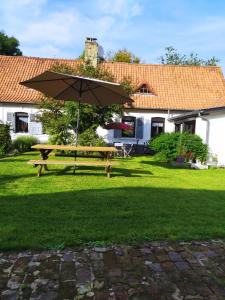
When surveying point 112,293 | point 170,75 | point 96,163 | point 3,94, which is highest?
point 170,75

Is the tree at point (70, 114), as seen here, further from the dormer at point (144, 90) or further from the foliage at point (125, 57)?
the foliage at point (125, 57)

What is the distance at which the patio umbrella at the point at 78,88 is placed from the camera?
9.81 meters

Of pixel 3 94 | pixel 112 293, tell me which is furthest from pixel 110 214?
Result: pixel 3 94

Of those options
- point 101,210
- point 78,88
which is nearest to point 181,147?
point 78,88

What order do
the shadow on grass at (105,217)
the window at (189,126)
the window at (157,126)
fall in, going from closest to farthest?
the shadow on grass at (105,217)
the window at (189,126)
the window at (157,126)

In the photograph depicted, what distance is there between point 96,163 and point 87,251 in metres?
5.67

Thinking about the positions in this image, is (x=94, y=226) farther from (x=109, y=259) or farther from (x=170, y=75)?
(x=170, y=75)

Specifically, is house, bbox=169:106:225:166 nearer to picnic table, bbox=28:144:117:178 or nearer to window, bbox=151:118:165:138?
window, bbox=151:118:165:138

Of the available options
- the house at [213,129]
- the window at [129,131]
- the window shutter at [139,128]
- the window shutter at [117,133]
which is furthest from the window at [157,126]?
the house at [213,129]

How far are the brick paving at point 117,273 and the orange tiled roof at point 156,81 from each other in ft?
65.5

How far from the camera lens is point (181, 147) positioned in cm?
1641

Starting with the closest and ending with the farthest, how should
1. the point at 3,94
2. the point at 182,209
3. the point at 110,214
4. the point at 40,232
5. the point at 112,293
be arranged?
1. the point at 112,293
2. the point at 40,232
3. the point at 110,214
4. the point at 182,209
5. the point at 3,94

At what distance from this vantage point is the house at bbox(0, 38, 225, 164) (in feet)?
77.4

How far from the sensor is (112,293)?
3256mm
